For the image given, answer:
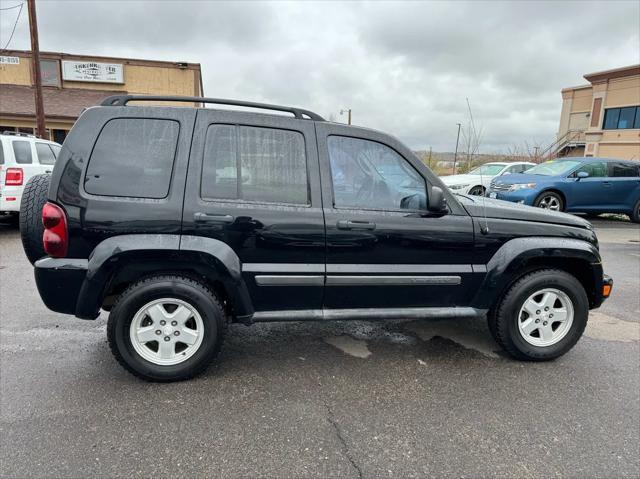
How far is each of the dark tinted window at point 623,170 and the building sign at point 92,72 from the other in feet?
81.8

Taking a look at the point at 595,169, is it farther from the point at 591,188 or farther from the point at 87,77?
the point at 87,77

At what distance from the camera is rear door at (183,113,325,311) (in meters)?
2.96

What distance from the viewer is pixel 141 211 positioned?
2861mm

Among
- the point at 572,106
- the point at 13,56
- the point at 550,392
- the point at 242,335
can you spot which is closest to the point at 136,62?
the point at 13,56

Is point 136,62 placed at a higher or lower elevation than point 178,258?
higher

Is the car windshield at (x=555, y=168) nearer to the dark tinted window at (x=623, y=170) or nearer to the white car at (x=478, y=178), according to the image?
the dark tinted window at (x=623, y=170)

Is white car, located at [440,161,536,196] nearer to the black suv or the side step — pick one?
the black suv

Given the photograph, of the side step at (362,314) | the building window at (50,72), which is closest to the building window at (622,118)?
the side step at (362,314)

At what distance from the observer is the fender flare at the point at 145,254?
282cm

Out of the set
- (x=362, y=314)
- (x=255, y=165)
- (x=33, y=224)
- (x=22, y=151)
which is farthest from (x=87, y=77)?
(x=362, y=314)

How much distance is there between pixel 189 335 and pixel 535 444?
231cm

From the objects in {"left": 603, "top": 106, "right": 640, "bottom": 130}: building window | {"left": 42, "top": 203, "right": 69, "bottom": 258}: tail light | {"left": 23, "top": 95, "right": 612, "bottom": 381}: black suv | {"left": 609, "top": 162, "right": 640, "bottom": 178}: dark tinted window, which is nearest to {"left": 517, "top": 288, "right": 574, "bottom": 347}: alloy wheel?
{"left": 23, "top": 95, "right": 612, "bottom": 381}: black suv

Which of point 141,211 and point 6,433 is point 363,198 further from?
point 6,433

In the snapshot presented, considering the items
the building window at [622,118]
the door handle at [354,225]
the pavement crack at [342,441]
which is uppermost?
the building window at [622,118]
